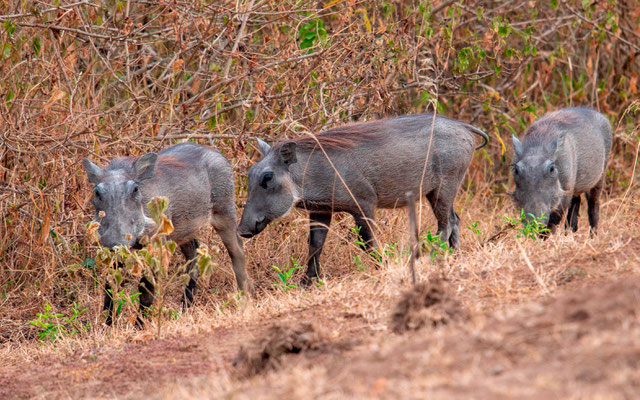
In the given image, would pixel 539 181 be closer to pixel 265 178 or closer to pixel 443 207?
pixel 443 207

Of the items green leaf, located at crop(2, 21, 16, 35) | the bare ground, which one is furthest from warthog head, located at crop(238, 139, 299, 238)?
green leaf, located at crop(2, 21, 16, 35)

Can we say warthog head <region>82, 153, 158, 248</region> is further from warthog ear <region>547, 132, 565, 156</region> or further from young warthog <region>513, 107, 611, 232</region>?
warthog ear <region>547, 132, 565, 156</region>

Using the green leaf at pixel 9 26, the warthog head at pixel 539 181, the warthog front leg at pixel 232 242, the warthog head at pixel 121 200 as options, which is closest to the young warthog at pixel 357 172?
the warthog front leg at pixel 232 242

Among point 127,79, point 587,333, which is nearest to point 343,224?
point 127,79

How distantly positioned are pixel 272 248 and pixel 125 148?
4.54ft

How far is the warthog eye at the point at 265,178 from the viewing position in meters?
6.05

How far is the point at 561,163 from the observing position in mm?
6707

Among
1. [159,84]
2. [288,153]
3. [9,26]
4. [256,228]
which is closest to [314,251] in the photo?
[256,228]

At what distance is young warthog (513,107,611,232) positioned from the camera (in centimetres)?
653

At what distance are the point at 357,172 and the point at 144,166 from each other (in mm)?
1556

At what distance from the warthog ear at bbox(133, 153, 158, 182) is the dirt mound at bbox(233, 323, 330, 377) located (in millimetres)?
2575

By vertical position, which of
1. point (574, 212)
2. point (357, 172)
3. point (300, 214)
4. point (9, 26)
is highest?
point (9, 26)

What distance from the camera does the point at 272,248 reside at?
264 inches

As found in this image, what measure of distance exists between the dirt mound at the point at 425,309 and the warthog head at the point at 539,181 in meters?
3.40
